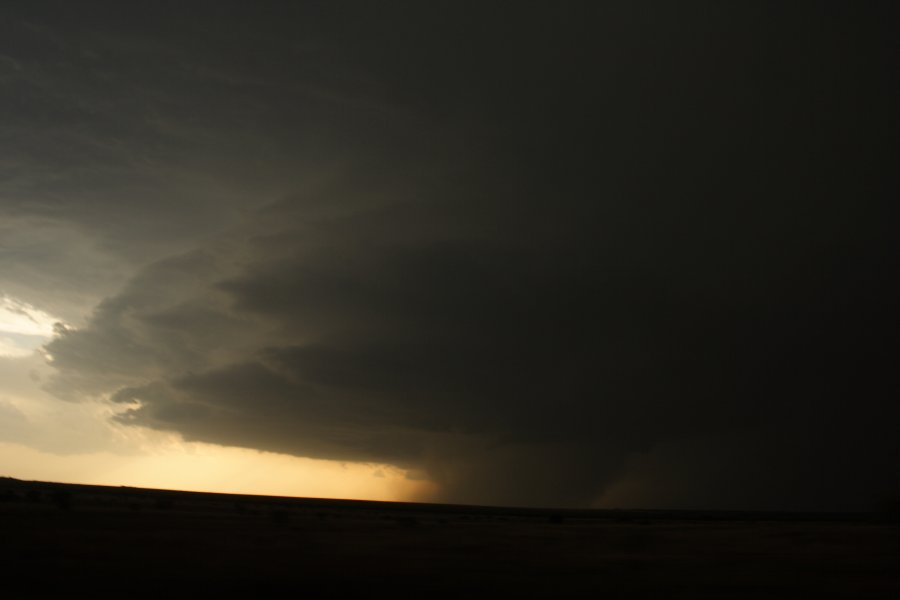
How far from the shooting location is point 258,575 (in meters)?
15.4

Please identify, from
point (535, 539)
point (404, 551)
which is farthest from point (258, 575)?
point (535, 539)

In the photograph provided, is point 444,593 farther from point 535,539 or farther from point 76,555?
point 535,539

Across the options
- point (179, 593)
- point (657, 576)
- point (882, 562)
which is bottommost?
point (179, 593)

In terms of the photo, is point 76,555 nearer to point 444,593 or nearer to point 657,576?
point 444,593

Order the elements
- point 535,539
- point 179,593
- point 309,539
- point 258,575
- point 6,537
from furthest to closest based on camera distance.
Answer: point 535,539 → point 309,539 → point 6,537 → point 258,575 → point 179,593

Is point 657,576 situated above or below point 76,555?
above

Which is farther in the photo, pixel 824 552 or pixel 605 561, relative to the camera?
pixel 824 552

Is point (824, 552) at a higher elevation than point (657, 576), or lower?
higher

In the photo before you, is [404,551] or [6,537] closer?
[6,537]

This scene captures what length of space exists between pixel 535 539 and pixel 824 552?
33.1ft

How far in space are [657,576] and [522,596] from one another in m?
4.59

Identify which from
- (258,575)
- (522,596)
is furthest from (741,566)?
(258,575)

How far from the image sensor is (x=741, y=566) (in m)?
18.8

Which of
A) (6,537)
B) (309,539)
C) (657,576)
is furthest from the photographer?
(309,539)
